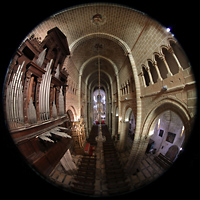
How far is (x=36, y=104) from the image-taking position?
1.42m

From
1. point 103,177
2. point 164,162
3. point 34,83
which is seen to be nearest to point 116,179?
point 103,177

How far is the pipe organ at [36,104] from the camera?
97cm

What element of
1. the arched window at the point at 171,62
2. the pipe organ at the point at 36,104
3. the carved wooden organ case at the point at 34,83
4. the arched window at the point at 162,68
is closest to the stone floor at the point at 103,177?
the pipe organ at the point at 36,104

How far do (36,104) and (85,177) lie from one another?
1.54 metres

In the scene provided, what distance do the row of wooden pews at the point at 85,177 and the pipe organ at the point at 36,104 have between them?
40cm

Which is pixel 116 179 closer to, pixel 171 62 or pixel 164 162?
pixel 164 162

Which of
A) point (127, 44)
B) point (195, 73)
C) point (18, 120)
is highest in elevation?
point (127, 44)

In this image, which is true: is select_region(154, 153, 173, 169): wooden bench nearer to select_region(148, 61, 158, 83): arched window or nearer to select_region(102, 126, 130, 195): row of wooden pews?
select_region(102, 126, 130, 195): row of wooden pews

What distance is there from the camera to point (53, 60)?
1.96 m

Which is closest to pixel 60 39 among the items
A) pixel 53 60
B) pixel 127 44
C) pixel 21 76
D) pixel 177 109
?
pixel 53 60

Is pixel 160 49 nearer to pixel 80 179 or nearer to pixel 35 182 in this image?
pixel 80 179

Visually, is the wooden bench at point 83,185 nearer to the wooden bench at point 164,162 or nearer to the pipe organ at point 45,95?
the wooden bench at point 164,162

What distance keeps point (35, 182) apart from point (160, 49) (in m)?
3.42

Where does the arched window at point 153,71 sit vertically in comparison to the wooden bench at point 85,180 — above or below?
above
